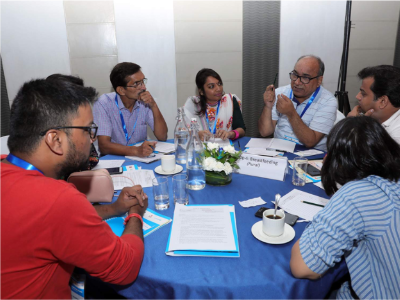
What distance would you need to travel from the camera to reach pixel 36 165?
0.90m

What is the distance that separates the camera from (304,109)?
8.38 feet

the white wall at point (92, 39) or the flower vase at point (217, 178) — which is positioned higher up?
the white wall at point (92, 39)

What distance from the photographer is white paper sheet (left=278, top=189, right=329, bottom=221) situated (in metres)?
1.26

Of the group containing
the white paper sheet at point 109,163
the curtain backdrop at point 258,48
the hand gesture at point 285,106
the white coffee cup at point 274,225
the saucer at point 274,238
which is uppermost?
the curtain backdrop at point 258,48

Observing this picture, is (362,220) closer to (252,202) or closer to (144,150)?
(252,202)

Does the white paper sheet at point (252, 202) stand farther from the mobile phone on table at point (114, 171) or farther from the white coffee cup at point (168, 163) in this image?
the mobile phone on table at point (114, 171)

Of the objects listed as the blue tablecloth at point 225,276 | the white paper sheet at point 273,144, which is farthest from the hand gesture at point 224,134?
the blue tablecloth at point 225,276

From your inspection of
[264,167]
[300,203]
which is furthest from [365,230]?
[264,167]

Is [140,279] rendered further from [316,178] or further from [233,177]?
[316,178]

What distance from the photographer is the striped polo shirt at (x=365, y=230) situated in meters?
0.88

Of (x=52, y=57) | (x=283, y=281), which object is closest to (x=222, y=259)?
(x=283, y=281)

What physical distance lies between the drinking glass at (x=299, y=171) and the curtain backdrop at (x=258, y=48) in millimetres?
2313

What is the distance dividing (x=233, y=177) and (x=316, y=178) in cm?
48

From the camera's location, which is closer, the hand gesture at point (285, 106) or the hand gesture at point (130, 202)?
the hand gesture at point (130, 202)
